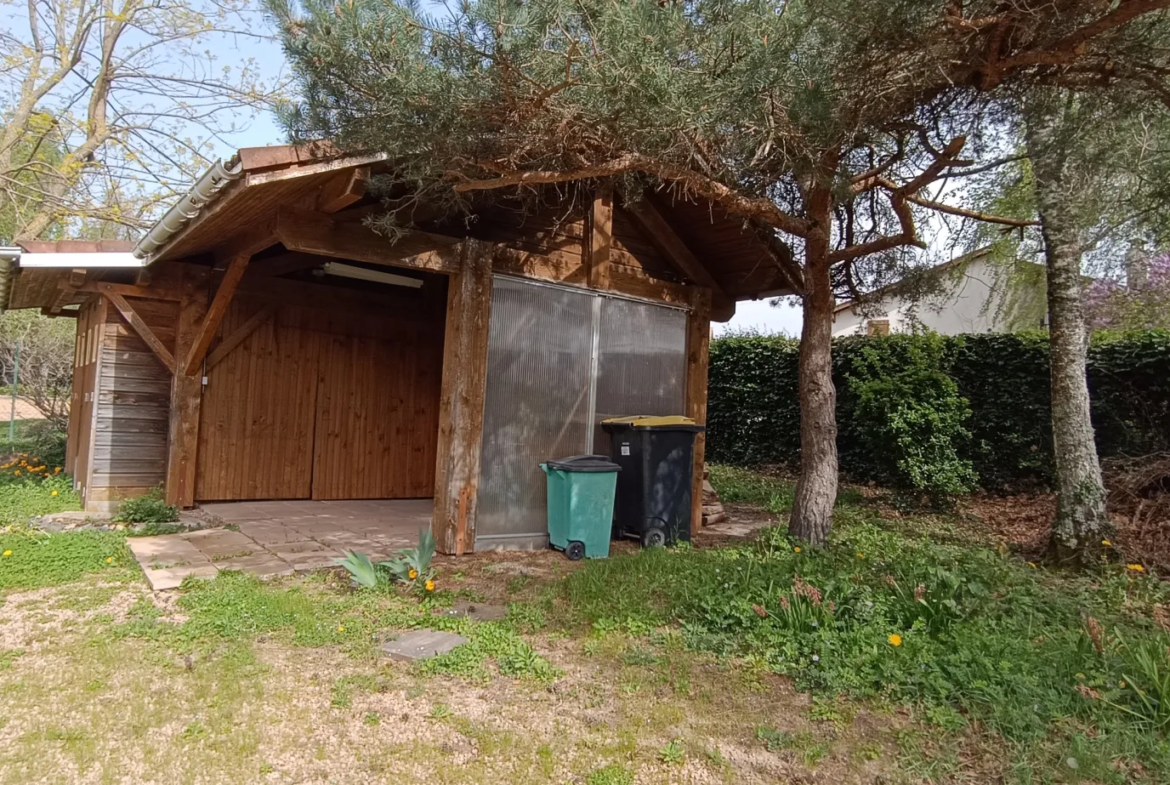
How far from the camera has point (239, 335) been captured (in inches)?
295

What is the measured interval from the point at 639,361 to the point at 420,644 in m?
3.87

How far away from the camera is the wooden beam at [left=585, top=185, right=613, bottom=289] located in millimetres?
6535

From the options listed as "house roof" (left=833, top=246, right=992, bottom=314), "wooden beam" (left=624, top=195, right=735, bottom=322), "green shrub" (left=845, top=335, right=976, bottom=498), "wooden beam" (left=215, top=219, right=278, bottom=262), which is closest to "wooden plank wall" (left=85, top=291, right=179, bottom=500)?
"wooden beam" (left=215, top=219, right=278, bottom=262)

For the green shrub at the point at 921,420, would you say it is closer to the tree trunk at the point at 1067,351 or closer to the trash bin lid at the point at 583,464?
the tree trunk at the point at 1067,351

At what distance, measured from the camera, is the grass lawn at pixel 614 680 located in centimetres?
255

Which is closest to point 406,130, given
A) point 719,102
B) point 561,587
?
point 719,102

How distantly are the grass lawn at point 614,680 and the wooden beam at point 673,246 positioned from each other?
3.57 metres

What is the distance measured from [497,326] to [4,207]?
12.7 meters

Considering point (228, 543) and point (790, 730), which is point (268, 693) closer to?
point (790, 730)

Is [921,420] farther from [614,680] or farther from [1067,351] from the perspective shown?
[614,680]

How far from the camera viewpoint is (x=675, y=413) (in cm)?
718

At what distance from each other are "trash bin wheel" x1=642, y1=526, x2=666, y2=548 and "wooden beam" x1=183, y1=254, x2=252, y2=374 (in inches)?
161

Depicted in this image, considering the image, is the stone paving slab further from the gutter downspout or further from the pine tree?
the pine tree

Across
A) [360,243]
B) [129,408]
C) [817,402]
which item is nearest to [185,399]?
[129,408]
